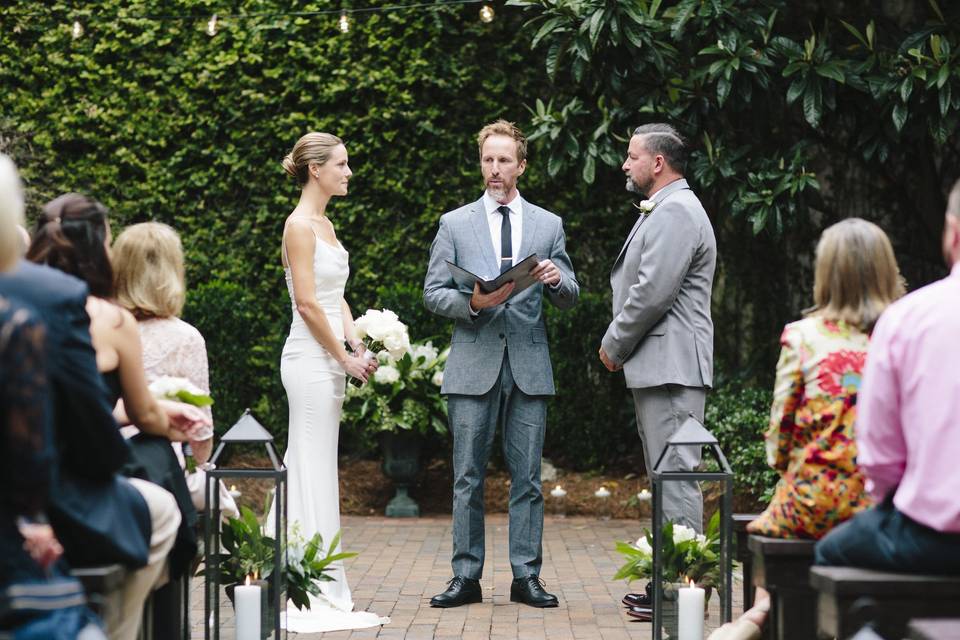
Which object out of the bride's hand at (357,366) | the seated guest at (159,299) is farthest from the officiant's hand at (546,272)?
the seated guest at (159,299)

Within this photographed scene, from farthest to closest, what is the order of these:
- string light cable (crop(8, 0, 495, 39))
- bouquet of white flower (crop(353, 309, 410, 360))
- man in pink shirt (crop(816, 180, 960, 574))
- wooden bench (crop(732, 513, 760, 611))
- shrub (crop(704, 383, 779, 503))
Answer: string light cable (crop(8, 0, 495, 39)) → shrub (crop(704, 383, 779, 503)) → bouquet of white flower (crop(353, 309, 410, 360)) → wooden bench (crop(732, 513, 760, 611)) → man in pink shirt (crop(816, 180, 960, 574))

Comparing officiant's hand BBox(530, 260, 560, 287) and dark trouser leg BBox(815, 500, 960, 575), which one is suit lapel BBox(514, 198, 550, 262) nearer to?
officiant's hand BBox(530, 260, 560, 287)

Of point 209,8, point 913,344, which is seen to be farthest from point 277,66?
point 913,344

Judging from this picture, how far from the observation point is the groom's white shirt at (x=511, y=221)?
20.6ft

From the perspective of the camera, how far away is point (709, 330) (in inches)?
237

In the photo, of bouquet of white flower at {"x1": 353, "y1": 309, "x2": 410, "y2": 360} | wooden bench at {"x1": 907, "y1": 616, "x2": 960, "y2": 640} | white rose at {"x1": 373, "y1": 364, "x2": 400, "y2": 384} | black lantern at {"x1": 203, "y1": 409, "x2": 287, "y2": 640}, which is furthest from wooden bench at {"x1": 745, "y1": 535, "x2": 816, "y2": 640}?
white rose at {"x1": 373, "y1": 364, "x2": 400, "y2": 384}

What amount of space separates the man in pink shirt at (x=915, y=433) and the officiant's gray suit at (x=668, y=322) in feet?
7.60

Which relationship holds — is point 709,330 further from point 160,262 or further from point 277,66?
point 277,66

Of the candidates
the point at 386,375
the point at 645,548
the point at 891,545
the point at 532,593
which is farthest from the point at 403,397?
the point at 891,545

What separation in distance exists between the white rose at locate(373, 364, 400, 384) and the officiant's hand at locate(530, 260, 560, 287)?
3.09 meters

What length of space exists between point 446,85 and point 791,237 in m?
2.90

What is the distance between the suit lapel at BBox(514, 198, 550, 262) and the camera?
625 centimetres

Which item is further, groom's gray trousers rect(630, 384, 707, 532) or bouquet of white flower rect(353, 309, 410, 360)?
bouquet of white flower rect(353, 309, 410, 360)

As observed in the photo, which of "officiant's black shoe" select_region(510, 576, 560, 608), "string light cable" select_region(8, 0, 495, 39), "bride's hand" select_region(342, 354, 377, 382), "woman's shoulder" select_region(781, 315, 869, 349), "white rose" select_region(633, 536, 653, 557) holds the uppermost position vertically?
"string light cable" select_region(8, 0, 495, 39)
